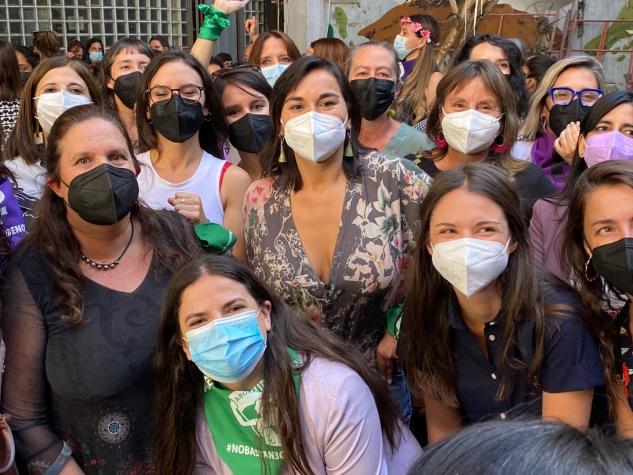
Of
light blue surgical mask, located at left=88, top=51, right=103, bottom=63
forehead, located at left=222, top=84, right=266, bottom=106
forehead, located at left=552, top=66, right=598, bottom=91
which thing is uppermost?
forehead, located at left=552, top=66, right=598, bottom=91

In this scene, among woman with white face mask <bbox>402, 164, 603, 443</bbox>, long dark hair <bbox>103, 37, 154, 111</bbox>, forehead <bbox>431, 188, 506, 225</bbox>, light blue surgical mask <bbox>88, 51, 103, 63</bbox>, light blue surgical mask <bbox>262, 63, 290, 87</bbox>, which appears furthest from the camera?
light blue surgical mask <bbox>88, 51, 103, 63</bbox>

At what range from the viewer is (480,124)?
3.17 meters

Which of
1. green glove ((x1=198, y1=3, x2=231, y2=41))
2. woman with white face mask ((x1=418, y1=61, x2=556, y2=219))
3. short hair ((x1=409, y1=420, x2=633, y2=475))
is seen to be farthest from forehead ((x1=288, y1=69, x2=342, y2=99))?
short hair ((x1=409, y1=420, x2=633, y2=475))

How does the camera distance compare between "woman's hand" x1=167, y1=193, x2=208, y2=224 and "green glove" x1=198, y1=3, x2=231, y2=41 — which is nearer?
"woman's hand" x1=167, y1=193, x2=208, y2=224

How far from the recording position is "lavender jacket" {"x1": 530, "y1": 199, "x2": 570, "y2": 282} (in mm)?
2674

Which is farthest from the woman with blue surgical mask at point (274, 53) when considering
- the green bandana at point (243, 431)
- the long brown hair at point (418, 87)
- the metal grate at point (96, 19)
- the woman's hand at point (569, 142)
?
the metal grate at point (96, 19)

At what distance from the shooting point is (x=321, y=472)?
2.15 m

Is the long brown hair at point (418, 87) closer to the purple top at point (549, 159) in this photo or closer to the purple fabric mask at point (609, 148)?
the purple top at point (549, 159)

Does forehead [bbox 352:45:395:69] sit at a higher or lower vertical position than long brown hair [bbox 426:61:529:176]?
higher

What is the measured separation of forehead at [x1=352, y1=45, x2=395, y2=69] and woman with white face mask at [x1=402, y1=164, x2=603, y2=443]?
1.45 m

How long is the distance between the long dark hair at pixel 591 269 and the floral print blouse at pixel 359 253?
548 millimetres

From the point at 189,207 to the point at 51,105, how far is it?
4.04 ft

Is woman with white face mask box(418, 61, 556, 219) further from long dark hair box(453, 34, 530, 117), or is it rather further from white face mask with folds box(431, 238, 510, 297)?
long dark hair box(453, 34, 530, 117)

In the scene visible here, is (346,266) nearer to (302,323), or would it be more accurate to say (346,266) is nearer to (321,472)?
(302,323)
